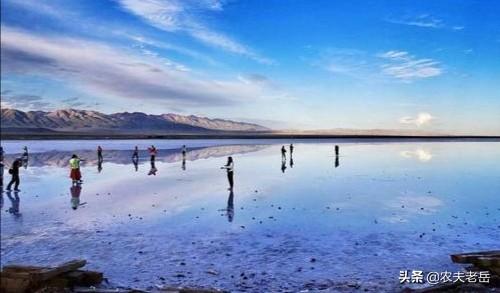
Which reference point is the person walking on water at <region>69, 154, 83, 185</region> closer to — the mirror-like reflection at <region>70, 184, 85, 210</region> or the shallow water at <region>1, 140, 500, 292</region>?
the mirror-like reflection at <region>70, 184, 85, 210</region>

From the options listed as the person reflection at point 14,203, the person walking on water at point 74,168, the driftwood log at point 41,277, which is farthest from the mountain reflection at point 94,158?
A: the driftwood log at point 41,277

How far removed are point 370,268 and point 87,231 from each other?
872 centimetres

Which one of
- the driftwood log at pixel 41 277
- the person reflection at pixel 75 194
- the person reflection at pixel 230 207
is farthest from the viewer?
the person reflection at pixel 75 194

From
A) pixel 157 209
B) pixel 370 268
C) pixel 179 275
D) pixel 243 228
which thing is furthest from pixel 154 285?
pixel 157 209

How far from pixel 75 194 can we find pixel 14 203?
3.43 meters

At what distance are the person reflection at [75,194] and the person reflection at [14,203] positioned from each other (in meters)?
2.11

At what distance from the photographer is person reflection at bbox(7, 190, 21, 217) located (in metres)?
18.6

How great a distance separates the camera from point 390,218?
718 inches

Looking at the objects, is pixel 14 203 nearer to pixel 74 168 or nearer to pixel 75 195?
pixel 75 195

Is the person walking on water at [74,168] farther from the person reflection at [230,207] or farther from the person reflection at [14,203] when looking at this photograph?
the person reflection at [230,207]

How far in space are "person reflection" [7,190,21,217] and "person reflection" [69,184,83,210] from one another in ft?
6.92

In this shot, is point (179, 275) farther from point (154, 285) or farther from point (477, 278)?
point (477, 278)

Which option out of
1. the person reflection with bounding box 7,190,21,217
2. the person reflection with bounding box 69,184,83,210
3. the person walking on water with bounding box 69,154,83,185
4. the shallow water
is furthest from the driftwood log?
the person walking on water with bounding box 69,154,83,185

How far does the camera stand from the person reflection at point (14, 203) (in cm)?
1862
